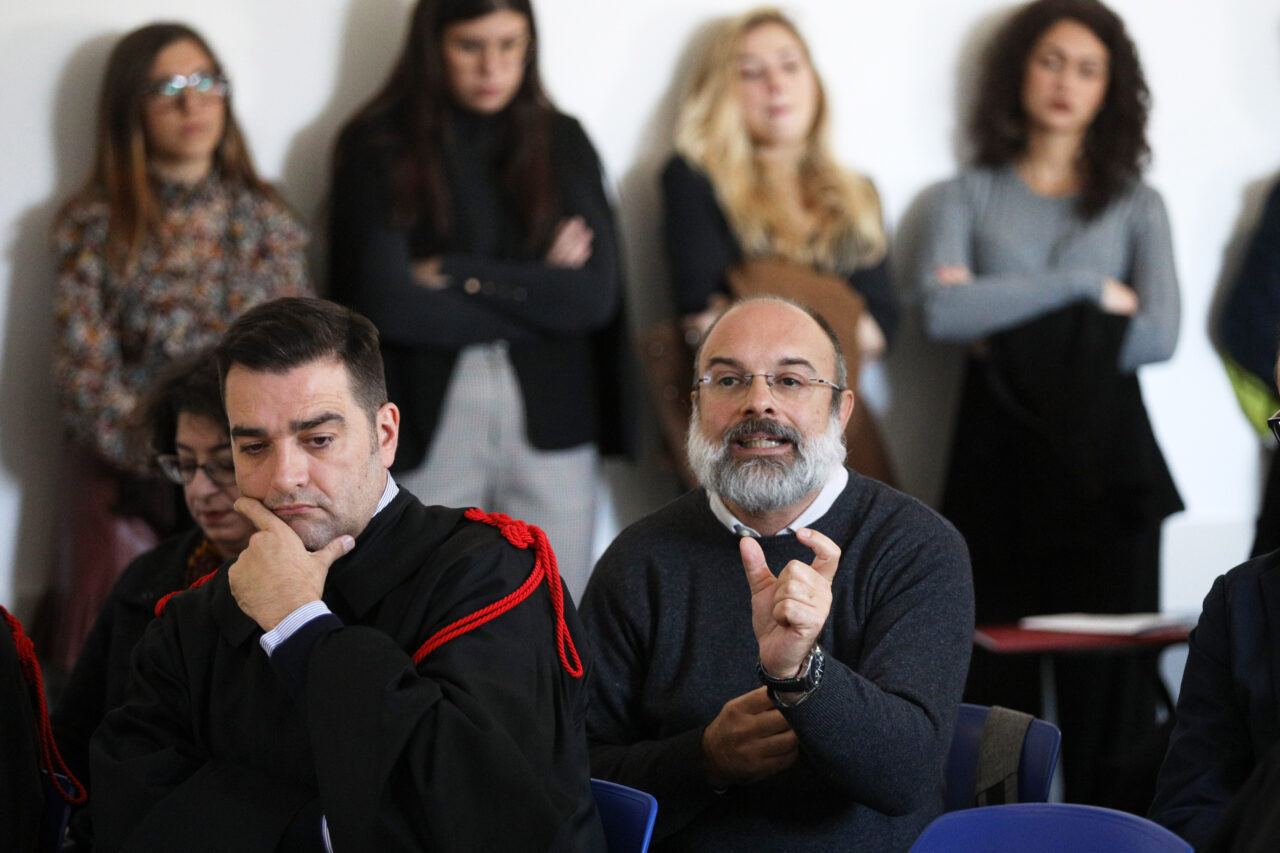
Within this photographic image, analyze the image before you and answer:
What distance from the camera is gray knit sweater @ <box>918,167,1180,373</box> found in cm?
481

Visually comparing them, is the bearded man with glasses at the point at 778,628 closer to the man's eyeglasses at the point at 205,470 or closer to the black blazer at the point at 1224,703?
the black blazer at the point at 1224,703

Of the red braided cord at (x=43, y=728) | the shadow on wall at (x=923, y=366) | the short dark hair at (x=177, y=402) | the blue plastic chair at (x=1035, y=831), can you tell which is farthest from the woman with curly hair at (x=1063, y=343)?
the red braided cord at (x=43, y=728)

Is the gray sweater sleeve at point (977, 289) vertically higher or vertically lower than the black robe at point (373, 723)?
higher

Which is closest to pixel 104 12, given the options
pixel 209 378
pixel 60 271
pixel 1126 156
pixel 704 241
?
pixel 60 271

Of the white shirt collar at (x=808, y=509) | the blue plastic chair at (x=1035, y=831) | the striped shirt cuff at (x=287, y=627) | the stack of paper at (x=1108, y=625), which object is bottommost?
the stack of paper at (x=1108, y=625)

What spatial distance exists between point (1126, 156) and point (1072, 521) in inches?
50.6

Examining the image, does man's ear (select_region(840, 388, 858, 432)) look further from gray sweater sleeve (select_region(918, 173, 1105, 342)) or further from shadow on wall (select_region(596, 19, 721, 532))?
shadow on wall (select_region(596, 19, 721, 532))

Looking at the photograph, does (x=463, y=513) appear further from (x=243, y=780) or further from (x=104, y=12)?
(x=104, y=12)

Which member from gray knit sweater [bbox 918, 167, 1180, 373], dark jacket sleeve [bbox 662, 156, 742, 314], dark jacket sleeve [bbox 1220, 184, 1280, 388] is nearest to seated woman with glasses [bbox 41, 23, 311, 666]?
dark jacket sleeve [bbox 662, 156, 742, 314]

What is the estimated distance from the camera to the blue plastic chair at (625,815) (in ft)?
7.07

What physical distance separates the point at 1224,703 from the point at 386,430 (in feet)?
4.30

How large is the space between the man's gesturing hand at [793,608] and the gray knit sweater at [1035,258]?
2.74 meters

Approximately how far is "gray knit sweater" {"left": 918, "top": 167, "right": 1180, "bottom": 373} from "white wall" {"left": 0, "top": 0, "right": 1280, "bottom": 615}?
1.19 feet

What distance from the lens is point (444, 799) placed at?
193 centimetres
